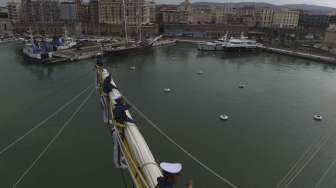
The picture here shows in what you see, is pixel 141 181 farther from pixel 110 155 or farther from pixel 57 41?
pixel 57 41

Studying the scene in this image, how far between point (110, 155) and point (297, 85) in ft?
48.7

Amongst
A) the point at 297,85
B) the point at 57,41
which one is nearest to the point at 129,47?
the point at 57,41

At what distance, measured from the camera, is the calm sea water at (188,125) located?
7.19 m

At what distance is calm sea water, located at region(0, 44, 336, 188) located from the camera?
283 inches

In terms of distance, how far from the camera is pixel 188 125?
10406 mm

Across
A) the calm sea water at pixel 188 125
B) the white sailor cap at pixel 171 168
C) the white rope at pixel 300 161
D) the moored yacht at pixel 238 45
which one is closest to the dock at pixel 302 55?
the moored yacht at pixel 238 45

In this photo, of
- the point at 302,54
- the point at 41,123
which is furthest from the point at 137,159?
the point at 302,54

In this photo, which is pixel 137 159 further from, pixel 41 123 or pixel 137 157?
pixel 41 123

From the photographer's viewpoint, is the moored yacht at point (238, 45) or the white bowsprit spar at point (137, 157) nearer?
the white bowsprit spar at point (137, 157)

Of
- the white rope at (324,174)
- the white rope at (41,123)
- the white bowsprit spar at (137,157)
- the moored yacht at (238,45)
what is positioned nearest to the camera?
the white bowsprit spar at (137,157)

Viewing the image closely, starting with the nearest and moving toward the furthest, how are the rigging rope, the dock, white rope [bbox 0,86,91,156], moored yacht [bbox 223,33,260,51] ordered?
the rigging rope
white rope [bbox 0,86,91,156]
the dock
moored yacht [bbox 223,33,260,51]

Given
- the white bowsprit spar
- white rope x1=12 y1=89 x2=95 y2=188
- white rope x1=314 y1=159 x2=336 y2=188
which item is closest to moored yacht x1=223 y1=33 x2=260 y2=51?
white rope x1=12 y1=89 x2=95 y2=188

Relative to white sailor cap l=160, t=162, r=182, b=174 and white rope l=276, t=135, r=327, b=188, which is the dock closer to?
white rope l=276, t=135, r=327, b=188

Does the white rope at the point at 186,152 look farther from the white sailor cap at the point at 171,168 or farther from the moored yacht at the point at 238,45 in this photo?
Answer: the moored yacht at the point at 238,45
